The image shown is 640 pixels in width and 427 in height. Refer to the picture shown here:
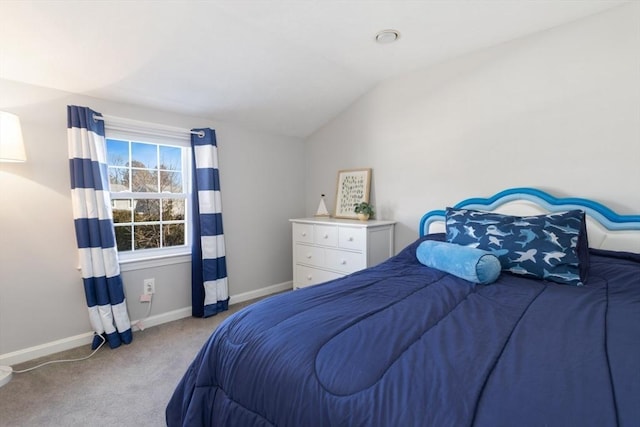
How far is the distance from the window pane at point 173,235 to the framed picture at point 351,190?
5.18 feet

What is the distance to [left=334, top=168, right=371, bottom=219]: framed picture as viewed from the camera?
3.07m

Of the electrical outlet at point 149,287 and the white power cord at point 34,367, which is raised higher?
the electrical outlet at point 149,287

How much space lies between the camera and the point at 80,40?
5.93ft

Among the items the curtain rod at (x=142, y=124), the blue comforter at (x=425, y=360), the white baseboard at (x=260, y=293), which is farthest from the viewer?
the white baseboard at (x=260, y=293)

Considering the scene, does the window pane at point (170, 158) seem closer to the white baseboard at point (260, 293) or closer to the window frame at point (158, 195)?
the window frame at point (158, 195)

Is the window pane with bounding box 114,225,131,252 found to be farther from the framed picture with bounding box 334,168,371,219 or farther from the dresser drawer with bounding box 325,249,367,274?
the framed picture with bounding box 334,168,371,219

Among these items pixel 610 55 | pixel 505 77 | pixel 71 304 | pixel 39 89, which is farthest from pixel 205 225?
pixel 610 55

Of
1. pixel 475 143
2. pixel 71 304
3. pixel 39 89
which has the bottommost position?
pixel 71 304

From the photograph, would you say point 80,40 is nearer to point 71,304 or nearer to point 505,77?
point 71,304

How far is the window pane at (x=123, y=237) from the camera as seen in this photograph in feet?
8.45

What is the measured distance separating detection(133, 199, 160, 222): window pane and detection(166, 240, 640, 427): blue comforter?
1.89 metres

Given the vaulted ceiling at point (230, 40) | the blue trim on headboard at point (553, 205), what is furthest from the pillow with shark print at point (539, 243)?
the vaulted ceiling at point (230, 40)

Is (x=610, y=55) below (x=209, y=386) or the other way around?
the other way around

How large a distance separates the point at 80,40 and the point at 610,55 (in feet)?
10.5
